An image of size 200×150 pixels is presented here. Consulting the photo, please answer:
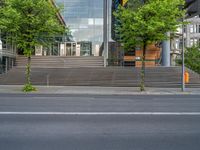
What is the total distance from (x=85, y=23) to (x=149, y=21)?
28881mm

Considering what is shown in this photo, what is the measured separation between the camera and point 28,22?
24.5m

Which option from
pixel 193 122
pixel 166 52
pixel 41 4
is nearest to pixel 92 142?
pixel 193 122

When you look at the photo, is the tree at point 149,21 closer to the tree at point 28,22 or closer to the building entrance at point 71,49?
the tree at point 28,22

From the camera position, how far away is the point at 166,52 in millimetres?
42812

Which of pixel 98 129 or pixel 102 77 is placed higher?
pixel 102 77

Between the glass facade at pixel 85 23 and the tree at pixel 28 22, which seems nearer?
the tree at pixel 28 22

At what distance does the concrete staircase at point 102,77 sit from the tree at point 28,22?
7.39 m

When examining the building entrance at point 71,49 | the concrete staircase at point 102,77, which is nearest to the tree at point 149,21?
the concrete staircase at point 102,77

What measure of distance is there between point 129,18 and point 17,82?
474 inches

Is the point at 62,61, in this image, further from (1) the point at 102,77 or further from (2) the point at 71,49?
(1) the point at 102,77

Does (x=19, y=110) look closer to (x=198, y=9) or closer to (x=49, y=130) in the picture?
(x=49, y=130)

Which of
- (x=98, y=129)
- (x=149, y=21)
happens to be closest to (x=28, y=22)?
(x=149, y=21)

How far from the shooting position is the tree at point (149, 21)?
24.6m

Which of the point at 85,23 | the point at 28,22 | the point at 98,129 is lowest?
the point at 98,129
